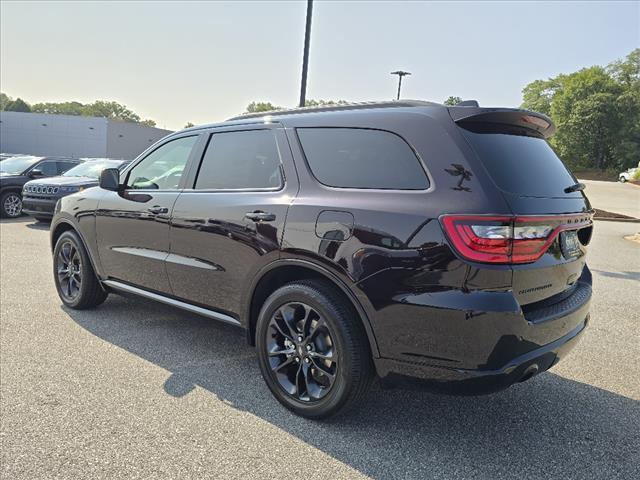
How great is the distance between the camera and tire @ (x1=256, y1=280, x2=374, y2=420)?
264 centimetres

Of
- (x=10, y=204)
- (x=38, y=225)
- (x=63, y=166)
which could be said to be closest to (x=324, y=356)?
(x=38, y=225)

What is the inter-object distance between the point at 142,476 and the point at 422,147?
2.17m

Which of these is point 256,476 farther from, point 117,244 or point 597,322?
point 597,322

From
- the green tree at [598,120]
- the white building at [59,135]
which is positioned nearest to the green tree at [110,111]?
the white building at [59,135]

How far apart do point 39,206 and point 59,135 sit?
2021 inches

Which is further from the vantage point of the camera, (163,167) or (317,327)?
(163,167)

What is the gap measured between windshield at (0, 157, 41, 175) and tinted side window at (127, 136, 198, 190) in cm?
1016

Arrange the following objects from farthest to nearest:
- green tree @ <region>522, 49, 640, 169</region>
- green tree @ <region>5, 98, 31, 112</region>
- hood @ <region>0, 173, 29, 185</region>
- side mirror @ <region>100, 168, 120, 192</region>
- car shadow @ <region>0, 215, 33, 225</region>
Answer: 1. green tree @ <region>5, 98, 31, 112</region>
2. green tree @ <region>522, 49, 640, 169</region>
3. hood @ <region>0, 173, 29, 185</region>
4. car shadow @ <region>0, 215, 33, 225</region>
5. side mirror @ <region>100, 168, 120, 192</region>

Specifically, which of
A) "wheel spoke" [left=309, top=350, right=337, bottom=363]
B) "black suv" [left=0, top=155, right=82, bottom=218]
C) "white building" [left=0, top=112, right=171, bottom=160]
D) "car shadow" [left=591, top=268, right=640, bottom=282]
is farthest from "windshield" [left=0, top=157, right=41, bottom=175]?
"white building" [left=0, top=112, right=171, bottom=160]

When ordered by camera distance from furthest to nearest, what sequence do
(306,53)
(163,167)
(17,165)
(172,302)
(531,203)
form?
1. (17,165)
2. (306,53)
3. (163,167)
4. (172,302)
5. (531,203)

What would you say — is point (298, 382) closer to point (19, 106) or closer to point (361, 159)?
point (361, 159)

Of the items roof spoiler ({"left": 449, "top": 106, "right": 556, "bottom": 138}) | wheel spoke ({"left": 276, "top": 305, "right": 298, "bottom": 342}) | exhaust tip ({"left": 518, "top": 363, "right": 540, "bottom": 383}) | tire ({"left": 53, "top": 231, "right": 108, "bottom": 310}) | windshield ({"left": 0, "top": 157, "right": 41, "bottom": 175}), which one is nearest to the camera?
exhaust tip ({"left": 518, "top": 363, "right": 540, "bottom": 383})

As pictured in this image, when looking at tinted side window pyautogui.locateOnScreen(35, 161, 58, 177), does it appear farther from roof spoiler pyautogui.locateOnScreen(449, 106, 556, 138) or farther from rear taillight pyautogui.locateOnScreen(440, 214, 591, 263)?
rear taillight pyautogui.locateOnScreen(440, 214, 591, 263)

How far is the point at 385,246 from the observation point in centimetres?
246
